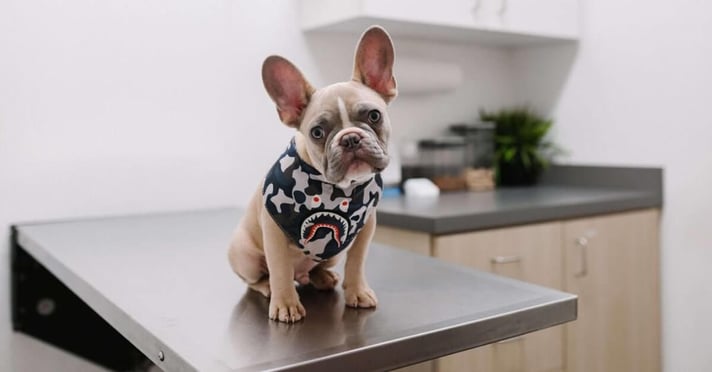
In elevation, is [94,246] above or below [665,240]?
above

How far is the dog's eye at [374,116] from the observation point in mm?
807

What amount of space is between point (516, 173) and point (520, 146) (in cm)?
11

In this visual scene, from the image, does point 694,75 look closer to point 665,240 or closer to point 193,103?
point 665,240

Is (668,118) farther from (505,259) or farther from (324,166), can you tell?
(324,166)

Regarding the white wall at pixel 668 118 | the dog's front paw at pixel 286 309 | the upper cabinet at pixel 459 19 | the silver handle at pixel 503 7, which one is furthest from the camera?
the silver handle at pixel 503 7

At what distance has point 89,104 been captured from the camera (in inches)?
70.1

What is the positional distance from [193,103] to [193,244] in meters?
0.65

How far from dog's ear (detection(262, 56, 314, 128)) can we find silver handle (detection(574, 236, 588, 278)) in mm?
1399

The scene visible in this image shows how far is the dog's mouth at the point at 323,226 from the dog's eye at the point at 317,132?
11 centimetres

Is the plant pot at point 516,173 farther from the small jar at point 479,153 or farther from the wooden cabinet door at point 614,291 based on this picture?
the wooden cabinet door at point 614,291

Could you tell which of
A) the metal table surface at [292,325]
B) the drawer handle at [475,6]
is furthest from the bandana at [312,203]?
the drawer handle at [475,6]

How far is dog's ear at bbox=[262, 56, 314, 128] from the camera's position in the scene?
32.3 inches

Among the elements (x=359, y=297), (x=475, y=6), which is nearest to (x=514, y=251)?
(x=475, y=6)

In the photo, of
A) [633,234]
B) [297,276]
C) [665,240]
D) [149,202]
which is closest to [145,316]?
[297,276]
